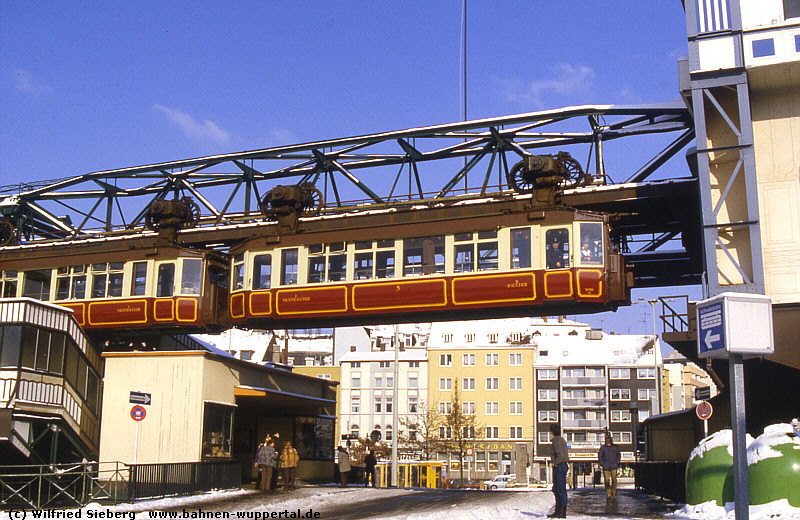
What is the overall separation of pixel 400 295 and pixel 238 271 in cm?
675

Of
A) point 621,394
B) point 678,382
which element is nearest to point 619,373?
point 621,394

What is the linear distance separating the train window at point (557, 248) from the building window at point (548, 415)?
77.2 m

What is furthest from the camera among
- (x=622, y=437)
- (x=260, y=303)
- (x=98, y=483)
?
(x=622, y=437)

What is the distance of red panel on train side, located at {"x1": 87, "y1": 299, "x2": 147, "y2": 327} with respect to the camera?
32812 mm

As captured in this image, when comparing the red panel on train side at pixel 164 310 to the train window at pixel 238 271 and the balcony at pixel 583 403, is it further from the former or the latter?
the balcony at pixel 583 403

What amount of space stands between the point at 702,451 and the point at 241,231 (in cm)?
2022

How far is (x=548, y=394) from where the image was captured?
102 metres

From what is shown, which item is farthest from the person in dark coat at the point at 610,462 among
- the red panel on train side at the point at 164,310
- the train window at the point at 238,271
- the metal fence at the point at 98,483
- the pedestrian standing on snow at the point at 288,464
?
the red panel on train side at the point at 164,310

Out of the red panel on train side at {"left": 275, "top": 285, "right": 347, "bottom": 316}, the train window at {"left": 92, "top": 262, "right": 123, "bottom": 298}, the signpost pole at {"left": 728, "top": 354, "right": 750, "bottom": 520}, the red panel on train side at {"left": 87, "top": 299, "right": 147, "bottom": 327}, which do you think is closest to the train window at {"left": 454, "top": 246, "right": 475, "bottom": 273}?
the red panel on train side at {"left": 275, "top": 285, "right": 347, "bottom": 316}

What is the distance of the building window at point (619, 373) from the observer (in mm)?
102312

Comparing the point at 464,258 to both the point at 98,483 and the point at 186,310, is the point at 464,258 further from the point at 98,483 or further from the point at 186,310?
the point at 98,483

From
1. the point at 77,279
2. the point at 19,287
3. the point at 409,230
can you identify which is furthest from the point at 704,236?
the point at 19,287

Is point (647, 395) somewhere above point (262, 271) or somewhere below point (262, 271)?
below

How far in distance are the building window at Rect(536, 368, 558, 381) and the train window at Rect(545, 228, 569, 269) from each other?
7717 cm
